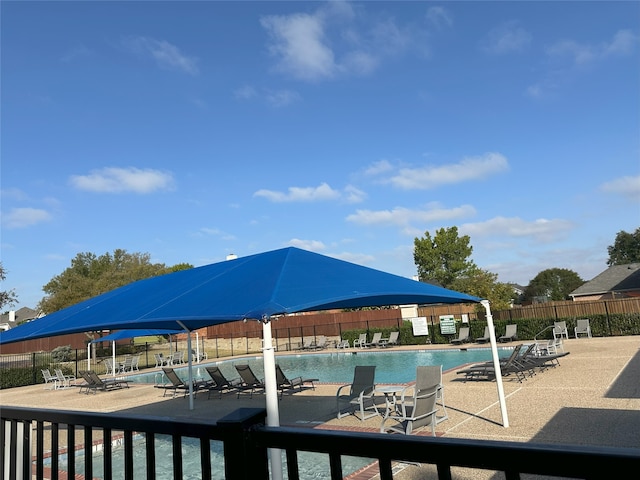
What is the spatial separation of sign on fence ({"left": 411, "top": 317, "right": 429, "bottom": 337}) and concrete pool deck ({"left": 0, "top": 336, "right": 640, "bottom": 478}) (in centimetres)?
1033

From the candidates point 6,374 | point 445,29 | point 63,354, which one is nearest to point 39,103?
point 445,29

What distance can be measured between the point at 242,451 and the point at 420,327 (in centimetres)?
2597

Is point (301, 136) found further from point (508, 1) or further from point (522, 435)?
point (522, 435)

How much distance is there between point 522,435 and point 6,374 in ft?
75.0

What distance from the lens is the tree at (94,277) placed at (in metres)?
31.8

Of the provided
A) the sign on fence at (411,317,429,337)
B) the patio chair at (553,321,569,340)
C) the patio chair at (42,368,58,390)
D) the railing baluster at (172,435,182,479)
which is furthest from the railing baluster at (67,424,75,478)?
the sign on fence at (411,317,429,337)

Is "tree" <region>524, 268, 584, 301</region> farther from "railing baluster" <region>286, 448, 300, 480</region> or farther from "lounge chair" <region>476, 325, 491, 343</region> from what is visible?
"railing baluster" <region>286, 448, 300, 480</region>

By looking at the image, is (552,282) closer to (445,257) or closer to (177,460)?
(445,257)

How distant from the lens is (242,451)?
1.88m

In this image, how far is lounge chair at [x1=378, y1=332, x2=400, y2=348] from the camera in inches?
1057

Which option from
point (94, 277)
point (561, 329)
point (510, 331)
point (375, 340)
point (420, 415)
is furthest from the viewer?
point (94, 277)

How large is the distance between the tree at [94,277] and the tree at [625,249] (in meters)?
76.7

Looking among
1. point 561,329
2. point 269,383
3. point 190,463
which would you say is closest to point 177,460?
point 269,383

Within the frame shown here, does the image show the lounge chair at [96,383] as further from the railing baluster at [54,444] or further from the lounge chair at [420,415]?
the railing baluster at [54,444]
